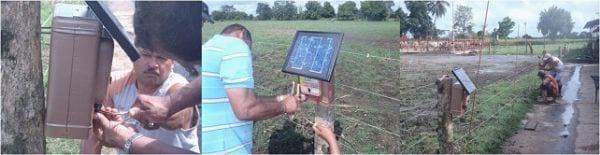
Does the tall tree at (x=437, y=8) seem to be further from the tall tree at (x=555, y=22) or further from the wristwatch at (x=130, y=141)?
the wristwatch at (x=130, y=141)

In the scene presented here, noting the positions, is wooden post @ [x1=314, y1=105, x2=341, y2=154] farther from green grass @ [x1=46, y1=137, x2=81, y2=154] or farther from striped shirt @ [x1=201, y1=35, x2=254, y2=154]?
green grass @ [x1=46, y1=137, x2=81, y2=154]

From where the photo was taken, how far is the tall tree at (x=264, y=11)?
4578 millimetres

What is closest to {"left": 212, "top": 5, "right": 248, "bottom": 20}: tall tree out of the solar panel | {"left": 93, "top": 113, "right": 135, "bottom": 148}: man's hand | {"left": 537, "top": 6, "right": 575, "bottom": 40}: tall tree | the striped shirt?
the striped shirt

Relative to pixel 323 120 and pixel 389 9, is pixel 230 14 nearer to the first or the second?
pixel 323 120

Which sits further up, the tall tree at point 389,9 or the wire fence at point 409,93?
the tall tree at point 389,9

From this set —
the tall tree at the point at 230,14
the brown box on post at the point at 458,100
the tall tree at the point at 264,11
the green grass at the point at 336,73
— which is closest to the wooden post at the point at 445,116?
the brown box on post at the point at 458,100

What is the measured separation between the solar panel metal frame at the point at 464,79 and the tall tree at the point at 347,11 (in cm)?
78

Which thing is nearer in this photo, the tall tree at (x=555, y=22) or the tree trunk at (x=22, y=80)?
the tall tree at (x=555, y=22)

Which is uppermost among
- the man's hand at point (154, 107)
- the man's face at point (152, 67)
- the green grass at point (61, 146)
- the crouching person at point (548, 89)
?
the man's face at point (152, 67)

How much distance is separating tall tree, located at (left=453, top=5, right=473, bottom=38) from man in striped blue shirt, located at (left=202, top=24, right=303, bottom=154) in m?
1.21

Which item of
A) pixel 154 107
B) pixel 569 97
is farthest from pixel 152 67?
pixel 569 97

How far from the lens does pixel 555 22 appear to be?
433cm

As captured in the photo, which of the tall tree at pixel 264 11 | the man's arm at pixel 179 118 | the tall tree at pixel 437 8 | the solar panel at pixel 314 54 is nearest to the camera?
the tall tree at pixel 437 8

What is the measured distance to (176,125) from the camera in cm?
474
